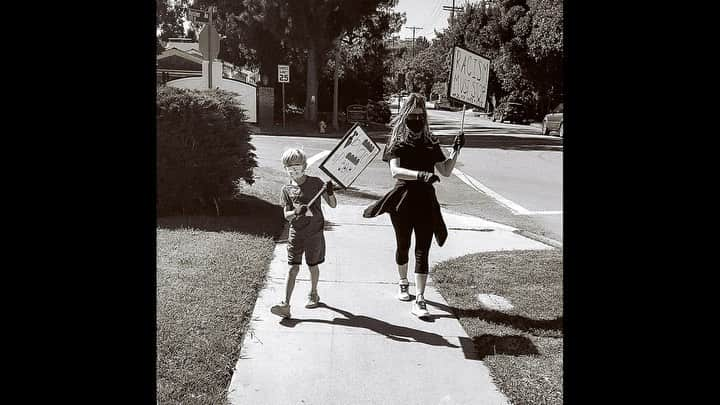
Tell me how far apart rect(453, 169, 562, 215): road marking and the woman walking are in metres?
6.31

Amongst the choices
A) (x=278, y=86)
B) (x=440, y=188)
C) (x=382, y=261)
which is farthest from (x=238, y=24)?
(x=382, y=261)

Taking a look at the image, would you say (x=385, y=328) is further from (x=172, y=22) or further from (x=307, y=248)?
(x=172, y=22)

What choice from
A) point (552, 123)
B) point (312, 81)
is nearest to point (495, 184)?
point (552, 123)

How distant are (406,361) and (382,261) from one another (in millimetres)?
3000

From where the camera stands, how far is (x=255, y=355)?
463 centimetres

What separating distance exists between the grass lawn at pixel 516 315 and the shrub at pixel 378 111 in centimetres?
3216

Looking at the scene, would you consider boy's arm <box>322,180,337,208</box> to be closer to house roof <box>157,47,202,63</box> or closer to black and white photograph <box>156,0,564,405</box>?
black and white photograph <box>156,0,564,405</box>

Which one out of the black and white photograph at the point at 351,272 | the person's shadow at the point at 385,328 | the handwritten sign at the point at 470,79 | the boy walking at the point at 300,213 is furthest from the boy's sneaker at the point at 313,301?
the handwritten sign at the point at 470,79

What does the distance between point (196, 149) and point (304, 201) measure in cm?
391

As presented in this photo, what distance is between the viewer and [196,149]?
8805mm

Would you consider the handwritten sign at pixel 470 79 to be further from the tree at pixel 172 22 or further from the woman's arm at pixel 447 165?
the tree at pixel 172 22
